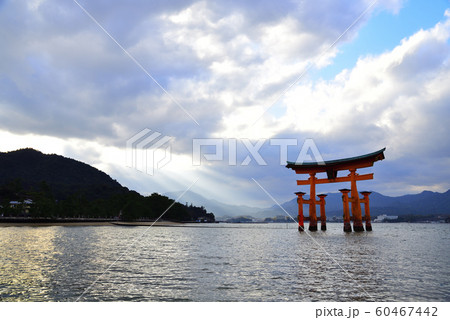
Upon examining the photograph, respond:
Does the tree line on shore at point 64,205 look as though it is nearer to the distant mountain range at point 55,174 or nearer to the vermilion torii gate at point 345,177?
the distant mountain range at point 55,174

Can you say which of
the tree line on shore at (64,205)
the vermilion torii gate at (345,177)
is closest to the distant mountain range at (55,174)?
the tree line on shore at (64,205)

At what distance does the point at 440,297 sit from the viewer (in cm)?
1030

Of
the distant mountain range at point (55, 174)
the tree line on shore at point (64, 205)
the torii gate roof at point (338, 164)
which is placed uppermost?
the distant mountain range at point (55, 174)

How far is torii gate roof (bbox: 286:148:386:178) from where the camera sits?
48500mm

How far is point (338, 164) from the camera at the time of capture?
53.9 metres

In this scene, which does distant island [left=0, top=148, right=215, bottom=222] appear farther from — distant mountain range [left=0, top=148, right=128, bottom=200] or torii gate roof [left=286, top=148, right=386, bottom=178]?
torii gate roof [left=286, top=148, right=386, bottom=178]

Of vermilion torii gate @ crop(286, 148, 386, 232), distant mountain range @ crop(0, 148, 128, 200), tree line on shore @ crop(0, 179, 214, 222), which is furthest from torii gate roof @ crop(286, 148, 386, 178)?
distant mountain range @ crop(0, 148, 128, 200)

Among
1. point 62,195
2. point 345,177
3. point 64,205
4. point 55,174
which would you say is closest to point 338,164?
point 345,177

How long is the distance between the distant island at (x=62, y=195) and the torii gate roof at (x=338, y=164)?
7574cm

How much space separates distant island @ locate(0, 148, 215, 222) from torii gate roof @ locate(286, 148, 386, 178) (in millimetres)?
75735

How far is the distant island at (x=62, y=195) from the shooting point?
306 ft

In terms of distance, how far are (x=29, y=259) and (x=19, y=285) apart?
841 centimetres

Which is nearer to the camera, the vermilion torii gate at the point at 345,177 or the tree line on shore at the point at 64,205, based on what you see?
the vermilion torii gate at the point at 345,177
